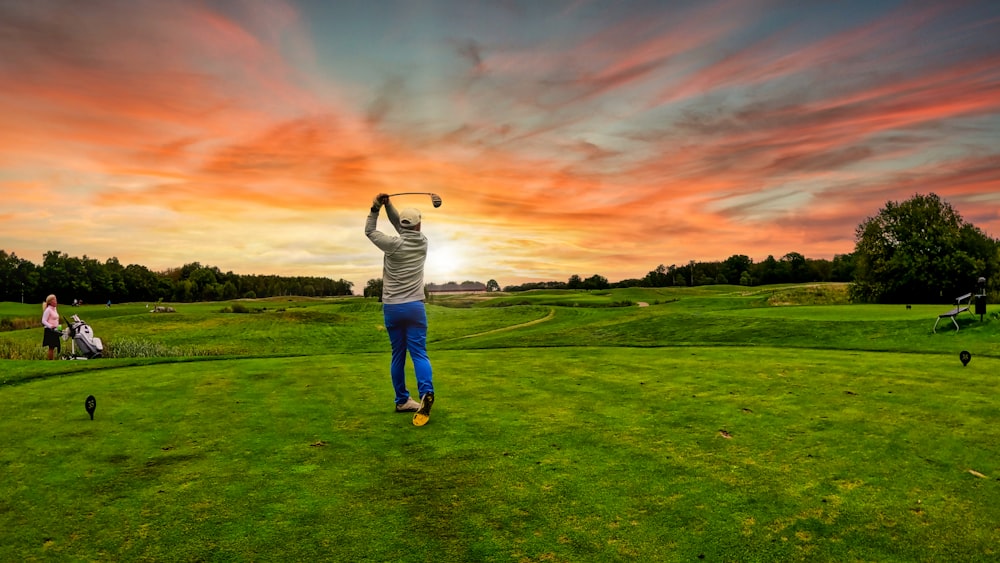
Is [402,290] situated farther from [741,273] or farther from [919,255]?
[741,273]

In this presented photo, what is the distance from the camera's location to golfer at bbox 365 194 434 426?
26.1ft

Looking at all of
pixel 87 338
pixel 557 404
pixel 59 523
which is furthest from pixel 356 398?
pixel 87 338

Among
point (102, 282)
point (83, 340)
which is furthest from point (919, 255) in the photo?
point (102, 282)

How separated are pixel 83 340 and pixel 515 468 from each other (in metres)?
19.5

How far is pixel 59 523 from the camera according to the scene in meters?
4.16

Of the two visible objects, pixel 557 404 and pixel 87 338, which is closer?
pixel 557 404

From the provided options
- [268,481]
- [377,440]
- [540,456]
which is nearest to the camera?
[268,481]

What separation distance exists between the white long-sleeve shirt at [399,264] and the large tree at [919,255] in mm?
58513

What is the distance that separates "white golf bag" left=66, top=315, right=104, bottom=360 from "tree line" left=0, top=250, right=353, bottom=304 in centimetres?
11090

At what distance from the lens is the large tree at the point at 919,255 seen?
165 ft

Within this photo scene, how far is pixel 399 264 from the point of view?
8.05 meters

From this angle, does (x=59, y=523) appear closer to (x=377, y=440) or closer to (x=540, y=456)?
(x=377, y=440)

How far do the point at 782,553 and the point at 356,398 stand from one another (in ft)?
21.4

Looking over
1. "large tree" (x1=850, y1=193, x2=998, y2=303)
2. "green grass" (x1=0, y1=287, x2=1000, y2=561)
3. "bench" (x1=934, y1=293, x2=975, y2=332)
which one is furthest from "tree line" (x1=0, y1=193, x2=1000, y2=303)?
"green grass" (x1=0, y1=287, x2=1000, y2=561)
